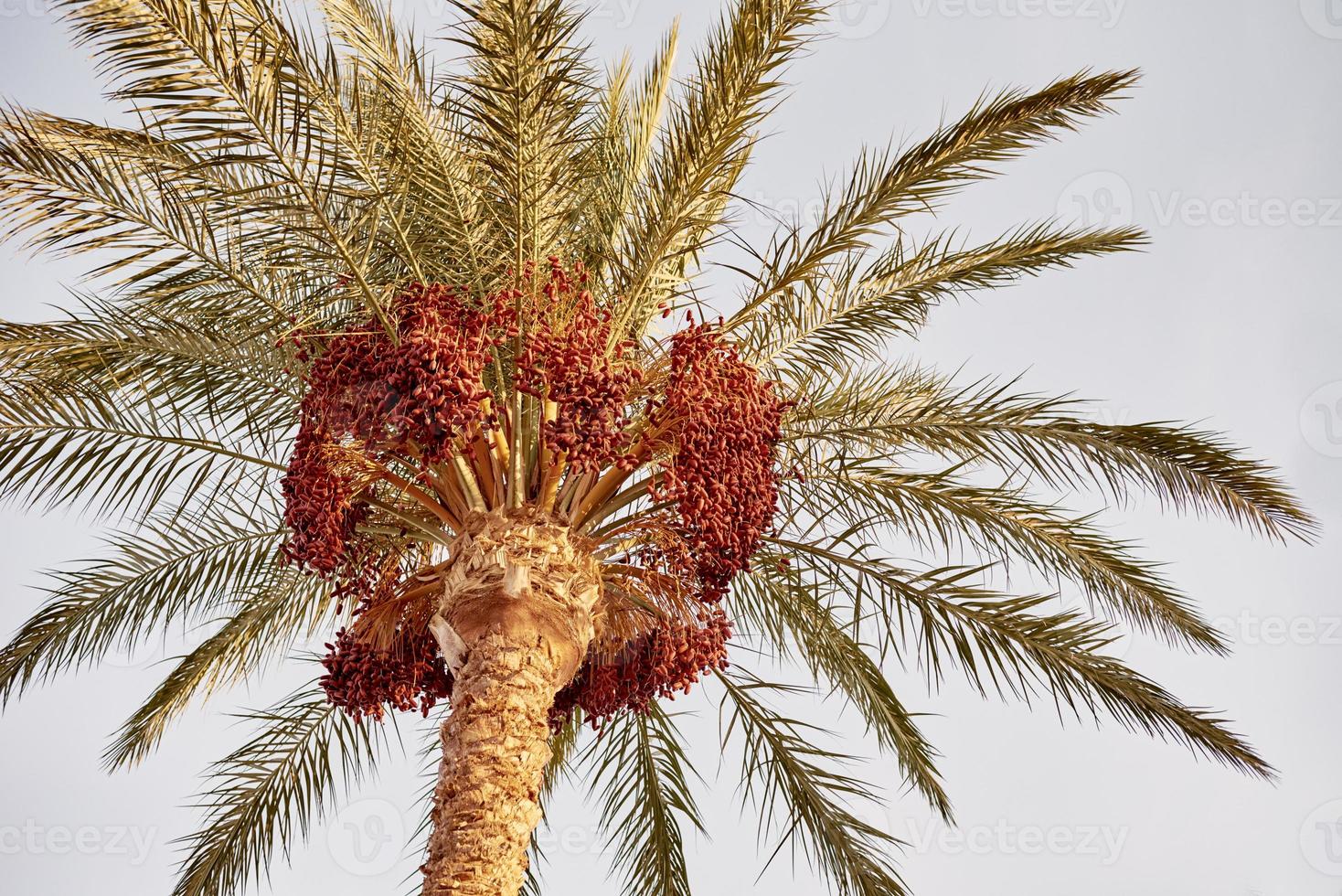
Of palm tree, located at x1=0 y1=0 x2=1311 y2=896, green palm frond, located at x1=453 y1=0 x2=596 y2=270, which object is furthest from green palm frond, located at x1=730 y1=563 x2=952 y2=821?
green palm frond, located at x1=453 y1=0 x2=596 y2=270

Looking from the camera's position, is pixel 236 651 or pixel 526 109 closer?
pixel 526 109

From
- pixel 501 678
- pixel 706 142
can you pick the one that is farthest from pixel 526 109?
pixel 501 678

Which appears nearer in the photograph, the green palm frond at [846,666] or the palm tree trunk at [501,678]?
the palm tree trunk at [501,678]

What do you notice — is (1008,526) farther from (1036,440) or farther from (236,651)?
(236,651)

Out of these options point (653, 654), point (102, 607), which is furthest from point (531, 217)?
point (102, 607)

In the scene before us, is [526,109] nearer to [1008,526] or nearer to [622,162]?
[622,162]

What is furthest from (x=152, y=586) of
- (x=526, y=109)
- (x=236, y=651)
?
(x=526, y=109)

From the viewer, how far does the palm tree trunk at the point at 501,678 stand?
6047 mm

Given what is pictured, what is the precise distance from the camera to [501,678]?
646 centimetres

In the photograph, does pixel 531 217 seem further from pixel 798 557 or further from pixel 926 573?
pixel 926 573

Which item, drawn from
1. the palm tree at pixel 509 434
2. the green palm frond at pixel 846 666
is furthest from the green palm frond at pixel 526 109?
the green palm frond at pixel 846 666

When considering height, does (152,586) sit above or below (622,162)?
below

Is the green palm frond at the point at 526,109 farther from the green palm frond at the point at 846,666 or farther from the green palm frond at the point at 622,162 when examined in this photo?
the green palm frond at the point at 846,666

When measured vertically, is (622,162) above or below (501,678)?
above
